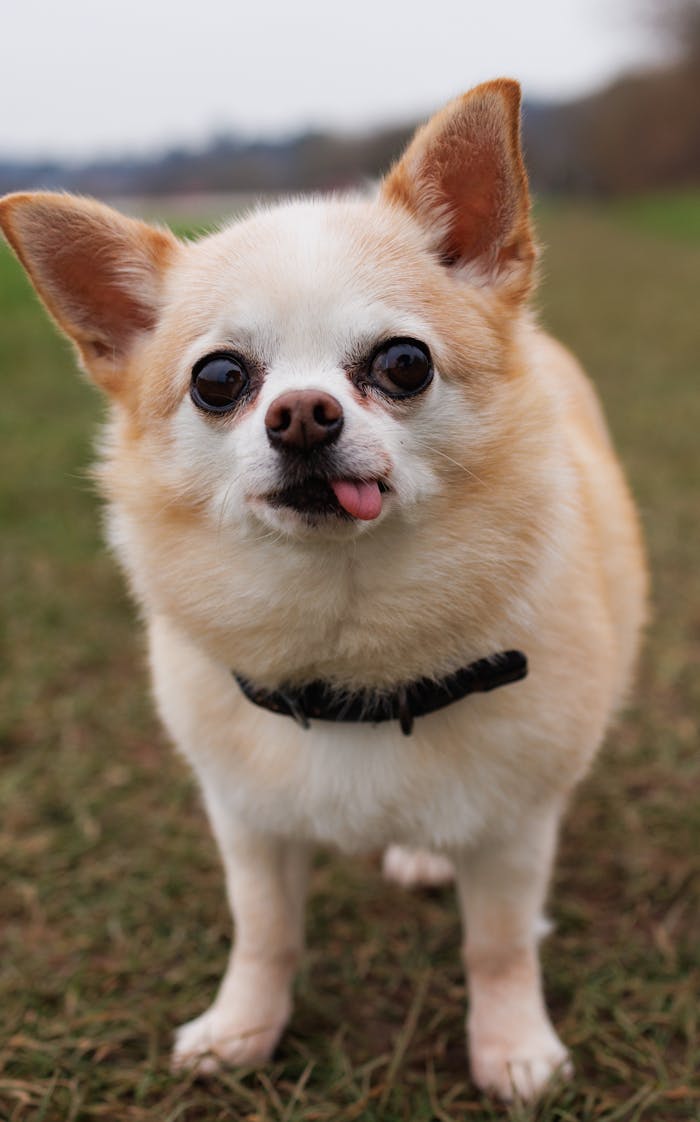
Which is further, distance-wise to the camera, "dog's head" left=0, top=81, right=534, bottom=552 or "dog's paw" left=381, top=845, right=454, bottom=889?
"dog's paw" left=381, top=845, right=454, bottom=889

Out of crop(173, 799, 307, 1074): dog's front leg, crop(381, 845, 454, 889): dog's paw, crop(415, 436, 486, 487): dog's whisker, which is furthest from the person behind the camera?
crop(381, 845, 454, 889): dog's paw

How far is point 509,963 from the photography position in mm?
2312

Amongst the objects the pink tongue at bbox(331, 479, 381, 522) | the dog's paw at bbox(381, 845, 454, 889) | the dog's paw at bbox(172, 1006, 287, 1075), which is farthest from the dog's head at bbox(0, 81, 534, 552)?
the dog's paw at bbox(381, 845, 454, 889)

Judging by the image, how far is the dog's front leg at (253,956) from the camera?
2.30 metres

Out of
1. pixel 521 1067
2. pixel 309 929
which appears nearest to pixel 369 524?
pixel 521 1067

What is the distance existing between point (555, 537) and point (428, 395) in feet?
1.30

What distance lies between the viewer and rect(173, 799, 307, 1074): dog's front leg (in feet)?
7.55

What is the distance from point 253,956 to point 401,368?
1.41 m

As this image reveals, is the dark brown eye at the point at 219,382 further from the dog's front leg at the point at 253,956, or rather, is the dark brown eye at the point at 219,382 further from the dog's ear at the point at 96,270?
the dog's front leg at the point at 253,956

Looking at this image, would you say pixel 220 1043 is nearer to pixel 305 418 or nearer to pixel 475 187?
pixel 305 418

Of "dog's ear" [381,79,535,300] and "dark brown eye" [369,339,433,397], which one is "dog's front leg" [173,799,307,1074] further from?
"dog's ear" [381,79,535,300]

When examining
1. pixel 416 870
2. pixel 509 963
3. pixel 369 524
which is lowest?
pixel 416 870

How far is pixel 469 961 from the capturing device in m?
2.34

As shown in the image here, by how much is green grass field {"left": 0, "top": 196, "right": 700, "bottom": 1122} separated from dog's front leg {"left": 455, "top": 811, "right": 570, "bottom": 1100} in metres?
0.07
